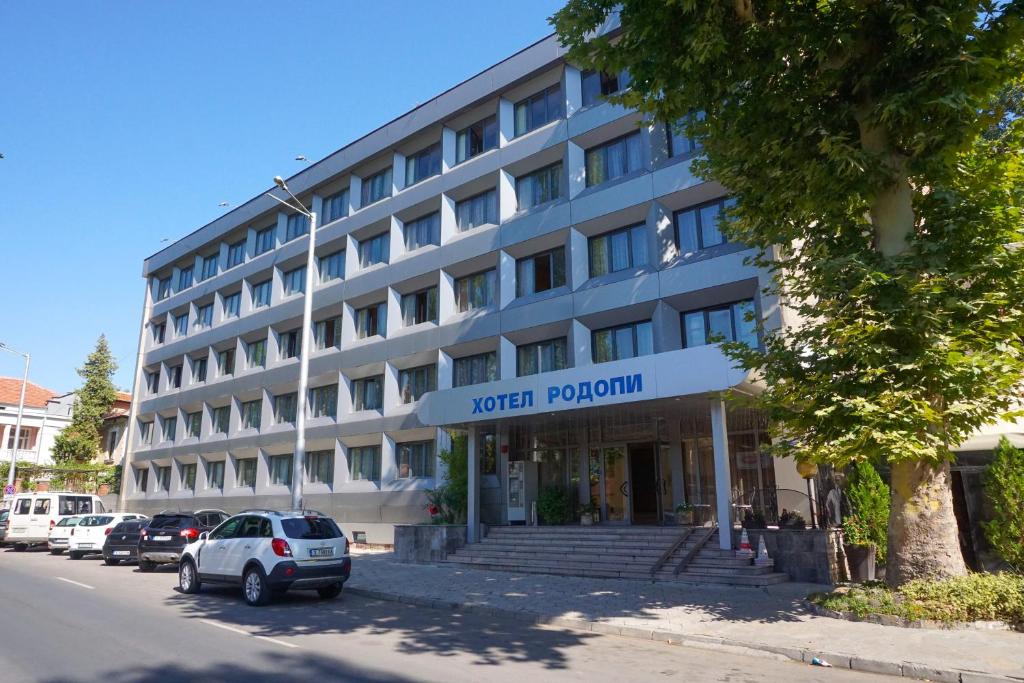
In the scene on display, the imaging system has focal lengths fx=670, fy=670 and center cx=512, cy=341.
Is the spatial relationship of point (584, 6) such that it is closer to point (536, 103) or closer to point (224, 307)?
point (536, 103)

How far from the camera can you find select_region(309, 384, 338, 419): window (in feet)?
98.0

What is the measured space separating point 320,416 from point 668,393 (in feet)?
64.0

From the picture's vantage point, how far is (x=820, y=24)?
9.79 metres

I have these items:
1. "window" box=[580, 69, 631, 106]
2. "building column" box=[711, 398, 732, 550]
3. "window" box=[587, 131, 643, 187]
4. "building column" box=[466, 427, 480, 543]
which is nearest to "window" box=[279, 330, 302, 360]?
"building column" box=[466, 427, 480, 543]

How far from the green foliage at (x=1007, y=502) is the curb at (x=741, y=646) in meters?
6.39

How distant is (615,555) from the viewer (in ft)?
53.8

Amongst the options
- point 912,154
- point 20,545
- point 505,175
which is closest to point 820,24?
point 912,154

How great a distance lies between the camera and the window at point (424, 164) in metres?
28.2

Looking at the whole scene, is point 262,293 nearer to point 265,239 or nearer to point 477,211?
point 265,239

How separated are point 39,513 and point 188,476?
11.5m

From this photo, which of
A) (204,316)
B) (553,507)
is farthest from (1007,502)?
(204,316)

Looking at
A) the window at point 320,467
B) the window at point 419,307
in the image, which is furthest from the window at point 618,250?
the window at point 320,467

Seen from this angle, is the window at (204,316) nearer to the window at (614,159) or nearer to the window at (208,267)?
the window at (208,267)

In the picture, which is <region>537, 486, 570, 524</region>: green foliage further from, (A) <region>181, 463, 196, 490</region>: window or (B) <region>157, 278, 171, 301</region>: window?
(B) <region>157, 278, 171, 301</region>: window
